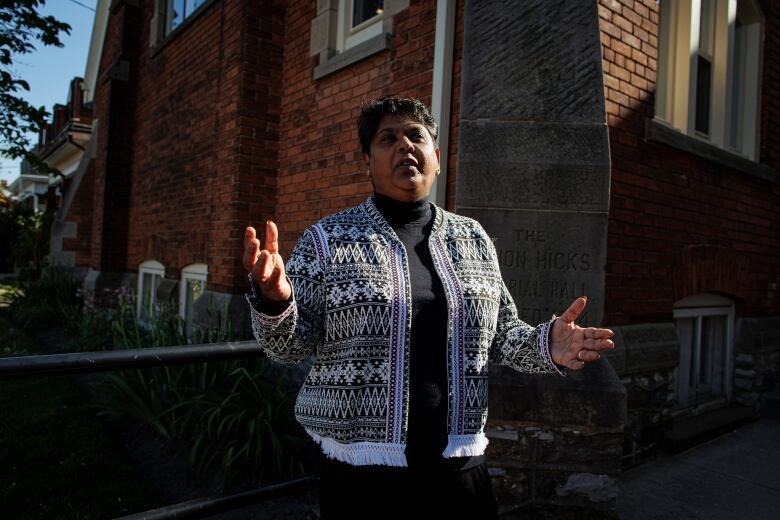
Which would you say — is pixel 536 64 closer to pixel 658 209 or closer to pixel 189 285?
pixel 658 209

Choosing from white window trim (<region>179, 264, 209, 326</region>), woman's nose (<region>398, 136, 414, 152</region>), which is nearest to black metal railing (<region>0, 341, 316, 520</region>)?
woman's nose (<region>398, 136, 414, 152</region>)

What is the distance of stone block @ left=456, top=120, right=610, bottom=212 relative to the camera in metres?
3.17

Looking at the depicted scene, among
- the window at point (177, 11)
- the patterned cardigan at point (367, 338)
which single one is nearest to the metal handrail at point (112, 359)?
the patterned cardigan at point (367, 338)

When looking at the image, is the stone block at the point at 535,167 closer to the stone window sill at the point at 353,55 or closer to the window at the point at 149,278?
the stone window sill at the point at 353,55

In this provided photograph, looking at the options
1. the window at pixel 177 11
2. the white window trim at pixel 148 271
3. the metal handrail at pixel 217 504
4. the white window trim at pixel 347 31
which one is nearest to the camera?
the metal handrail at pixel 217 504

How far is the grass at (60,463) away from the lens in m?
3.28

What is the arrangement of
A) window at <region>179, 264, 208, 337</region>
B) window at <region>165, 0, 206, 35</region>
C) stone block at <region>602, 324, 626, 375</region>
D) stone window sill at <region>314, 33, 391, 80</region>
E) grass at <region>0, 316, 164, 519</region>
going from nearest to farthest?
grass at <region>0, 316, 164, 519</region> → stone block at <region>602, 324, 626, 375</region> → stone window sill at <region>314, 33, 391, 80</region> → window at <region>179, 264, 208, 337</region> → window at <region>165, 0, 206, 35</region>

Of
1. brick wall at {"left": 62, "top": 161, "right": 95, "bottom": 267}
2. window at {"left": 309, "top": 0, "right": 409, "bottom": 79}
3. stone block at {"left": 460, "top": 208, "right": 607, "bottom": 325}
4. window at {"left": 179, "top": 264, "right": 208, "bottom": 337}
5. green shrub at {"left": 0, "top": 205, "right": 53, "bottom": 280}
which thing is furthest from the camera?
A: green shrub at {"left": 0, "top": 205, "right": 53, "bottom": 280}

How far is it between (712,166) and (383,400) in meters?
4.60

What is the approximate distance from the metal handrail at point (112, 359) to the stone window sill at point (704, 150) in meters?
3.42

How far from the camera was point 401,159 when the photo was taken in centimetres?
186

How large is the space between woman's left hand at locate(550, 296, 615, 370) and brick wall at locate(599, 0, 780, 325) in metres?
2.35

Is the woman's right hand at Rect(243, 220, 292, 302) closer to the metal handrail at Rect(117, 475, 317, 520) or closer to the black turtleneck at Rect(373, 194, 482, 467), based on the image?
the black turtleneck at Rect(373, 194, 482, 467)

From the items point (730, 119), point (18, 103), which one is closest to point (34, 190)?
point (18, 103)
